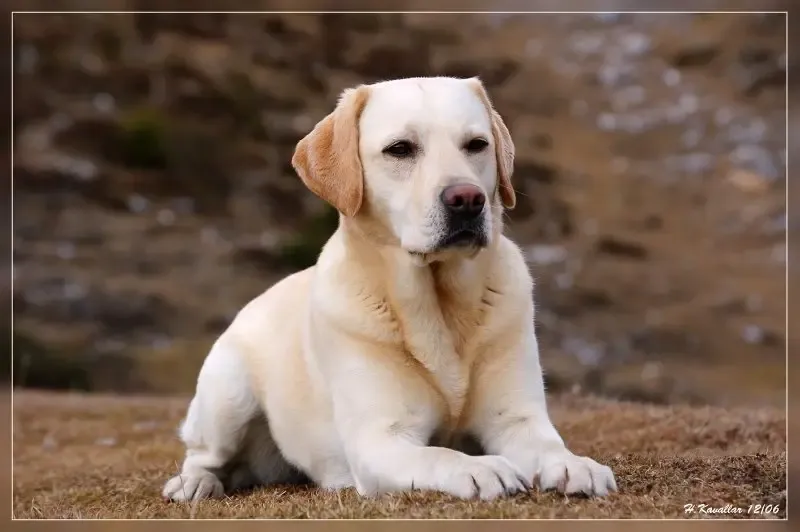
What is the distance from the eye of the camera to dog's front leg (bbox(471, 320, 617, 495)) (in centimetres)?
379

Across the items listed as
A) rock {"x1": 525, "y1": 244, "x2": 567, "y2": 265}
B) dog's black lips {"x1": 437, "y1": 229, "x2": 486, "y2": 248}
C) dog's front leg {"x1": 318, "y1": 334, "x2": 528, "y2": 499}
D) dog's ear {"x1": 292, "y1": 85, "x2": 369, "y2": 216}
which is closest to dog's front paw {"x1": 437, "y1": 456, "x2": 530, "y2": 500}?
dog's front leg {"x1": 318, "y1": 334, "x2": 528, "y2": 499}

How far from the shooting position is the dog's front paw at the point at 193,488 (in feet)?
14.9

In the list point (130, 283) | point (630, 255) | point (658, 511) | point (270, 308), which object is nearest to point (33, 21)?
point (270, 308)

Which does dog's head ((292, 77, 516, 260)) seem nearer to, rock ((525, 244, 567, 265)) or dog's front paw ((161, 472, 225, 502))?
dog's front paw ((161, 472, 225, 502))

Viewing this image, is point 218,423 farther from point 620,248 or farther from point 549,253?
point 549,253

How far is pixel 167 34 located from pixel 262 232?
3.19 meters

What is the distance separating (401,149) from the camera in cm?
394

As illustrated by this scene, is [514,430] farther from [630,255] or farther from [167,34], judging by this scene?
[630,255]

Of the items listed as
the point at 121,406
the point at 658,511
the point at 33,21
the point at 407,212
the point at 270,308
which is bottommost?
the point at 121,406

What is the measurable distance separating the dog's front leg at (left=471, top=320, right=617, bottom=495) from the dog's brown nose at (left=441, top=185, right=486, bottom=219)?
640 millimetres

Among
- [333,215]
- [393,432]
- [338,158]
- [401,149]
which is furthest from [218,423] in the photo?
[333,215]

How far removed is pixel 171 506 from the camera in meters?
4.25

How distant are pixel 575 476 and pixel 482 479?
12.3 inches

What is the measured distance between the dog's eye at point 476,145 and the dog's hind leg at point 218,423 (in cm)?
148
